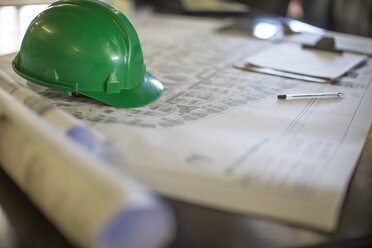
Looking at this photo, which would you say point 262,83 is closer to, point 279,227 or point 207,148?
point 207,148

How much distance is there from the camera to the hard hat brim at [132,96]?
70cm

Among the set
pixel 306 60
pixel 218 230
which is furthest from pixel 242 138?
pixel 306 60

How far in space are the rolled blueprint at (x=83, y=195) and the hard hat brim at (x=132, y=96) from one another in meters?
0.21

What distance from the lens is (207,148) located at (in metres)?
0.56

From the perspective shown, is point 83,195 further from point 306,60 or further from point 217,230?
point 306,60

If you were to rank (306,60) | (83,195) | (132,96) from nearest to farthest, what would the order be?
(83,195) < (132,96) < (306,60)

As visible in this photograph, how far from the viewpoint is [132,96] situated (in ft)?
2.35

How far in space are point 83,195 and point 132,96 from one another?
35 cm

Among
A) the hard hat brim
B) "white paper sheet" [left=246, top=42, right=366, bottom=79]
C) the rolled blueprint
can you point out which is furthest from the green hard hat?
"white paper sheet" [left=246, top=42, right=366, bottom=79]

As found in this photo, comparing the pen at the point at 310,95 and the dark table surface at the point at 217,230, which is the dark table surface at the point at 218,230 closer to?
the dark table surface at the point at 217,230

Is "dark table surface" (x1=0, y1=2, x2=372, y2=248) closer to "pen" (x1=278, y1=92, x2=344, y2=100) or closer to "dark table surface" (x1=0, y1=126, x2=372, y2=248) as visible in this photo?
"dark table surface" (x1=0, y1=126, x2=372, y2=248)

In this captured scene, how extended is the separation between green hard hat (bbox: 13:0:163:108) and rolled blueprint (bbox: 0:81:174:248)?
0.67ft

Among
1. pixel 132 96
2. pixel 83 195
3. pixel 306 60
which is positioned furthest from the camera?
pixel 306 60

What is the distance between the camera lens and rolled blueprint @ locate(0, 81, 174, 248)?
0.36 metres
